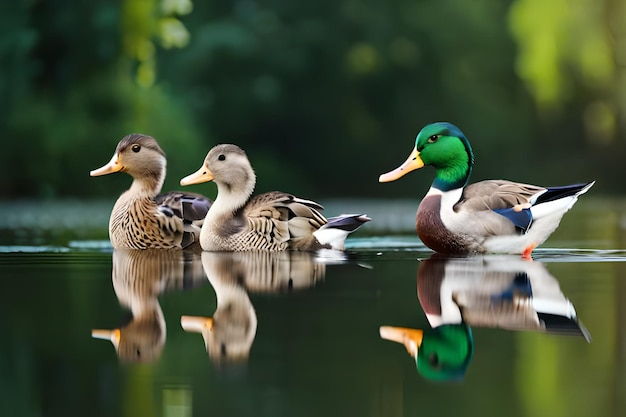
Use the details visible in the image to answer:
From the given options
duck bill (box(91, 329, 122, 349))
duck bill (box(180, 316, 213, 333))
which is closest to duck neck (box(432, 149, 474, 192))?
duck bill (box(180, 316, 213, 333))

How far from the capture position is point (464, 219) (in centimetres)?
819

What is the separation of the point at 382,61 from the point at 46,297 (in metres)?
23.1

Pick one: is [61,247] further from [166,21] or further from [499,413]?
[166,21]

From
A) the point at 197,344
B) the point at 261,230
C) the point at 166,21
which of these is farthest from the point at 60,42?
the point at 197,344

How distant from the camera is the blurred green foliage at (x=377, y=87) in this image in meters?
25.8

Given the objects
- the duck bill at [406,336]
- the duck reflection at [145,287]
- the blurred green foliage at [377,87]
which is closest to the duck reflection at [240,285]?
the duck reflection at [145,287]

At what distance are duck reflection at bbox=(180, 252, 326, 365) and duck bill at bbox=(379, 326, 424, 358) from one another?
527 millimetres

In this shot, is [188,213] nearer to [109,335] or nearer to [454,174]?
[454,174]

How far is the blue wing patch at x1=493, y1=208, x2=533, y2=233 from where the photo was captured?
8219 mm

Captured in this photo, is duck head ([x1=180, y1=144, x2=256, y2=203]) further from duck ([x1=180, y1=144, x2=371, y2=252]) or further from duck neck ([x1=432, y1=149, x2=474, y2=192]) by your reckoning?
duck neck ([x1=432, y1=149, x2=474, y2=192])

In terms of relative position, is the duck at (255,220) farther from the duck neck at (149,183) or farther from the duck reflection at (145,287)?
the duck neck at (149,183)

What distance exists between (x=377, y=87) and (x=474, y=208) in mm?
20408

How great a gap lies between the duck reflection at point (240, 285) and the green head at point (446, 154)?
3.80 ft

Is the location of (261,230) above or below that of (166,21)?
below
